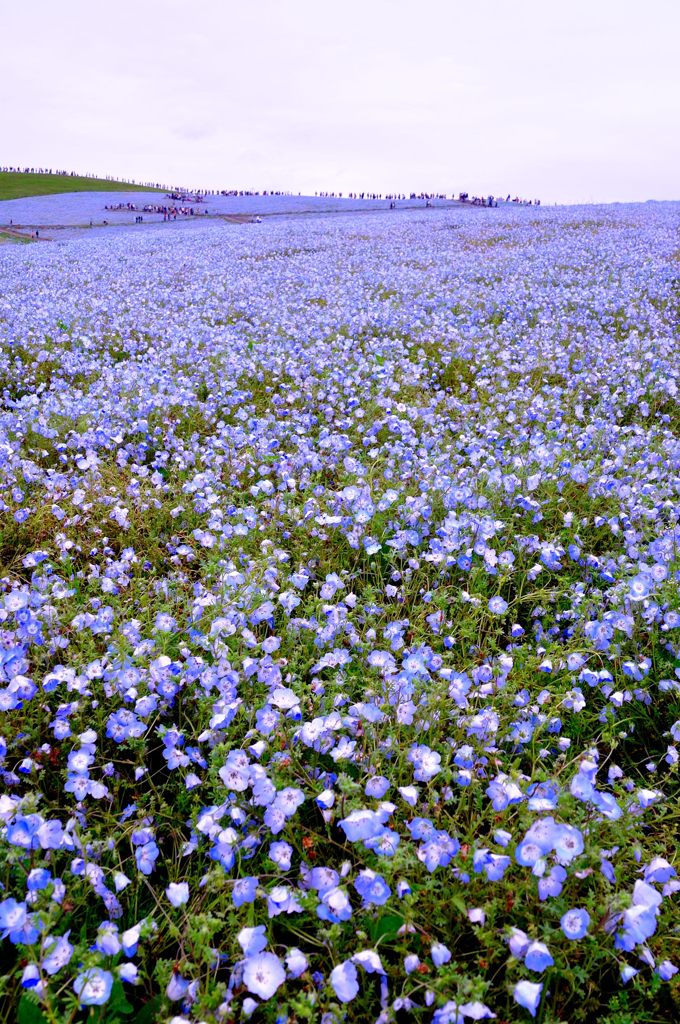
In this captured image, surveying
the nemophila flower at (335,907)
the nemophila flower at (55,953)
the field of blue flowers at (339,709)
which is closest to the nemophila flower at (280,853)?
the field of blue flowers at (339,709)

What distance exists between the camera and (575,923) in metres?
1.54

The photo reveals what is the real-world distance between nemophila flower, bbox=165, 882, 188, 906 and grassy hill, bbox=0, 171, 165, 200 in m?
62.0

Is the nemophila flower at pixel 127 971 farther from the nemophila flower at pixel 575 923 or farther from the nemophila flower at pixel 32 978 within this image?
the nemophila flower at pixel 575 923

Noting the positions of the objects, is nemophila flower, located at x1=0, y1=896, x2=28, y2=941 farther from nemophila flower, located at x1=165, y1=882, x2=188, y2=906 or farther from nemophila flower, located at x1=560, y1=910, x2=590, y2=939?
nemophila flower, located at x1=560, y1=910, x2=590, y2=939

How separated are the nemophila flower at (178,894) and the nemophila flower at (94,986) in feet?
0.71

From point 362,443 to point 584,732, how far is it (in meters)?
2.94

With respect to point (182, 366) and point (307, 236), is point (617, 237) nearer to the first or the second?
point (307, 236)

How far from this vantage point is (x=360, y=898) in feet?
5.86

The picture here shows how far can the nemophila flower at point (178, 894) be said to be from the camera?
1664mm

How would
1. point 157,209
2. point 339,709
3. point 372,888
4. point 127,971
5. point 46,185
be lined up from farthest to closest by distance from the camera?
point 46,185, point 157,209, point 339,709, point 372,888, point 127,971

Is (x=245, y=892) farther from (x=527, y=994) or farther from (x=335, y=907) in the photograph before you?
(x=527, y=994)

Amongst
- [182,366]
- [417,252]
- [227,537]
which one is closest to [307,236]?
[417,252]

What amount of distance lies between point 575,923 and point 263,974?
79cm

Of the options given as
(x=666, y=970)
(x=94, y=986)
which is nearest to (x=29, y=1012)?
(x=94, y=986)
